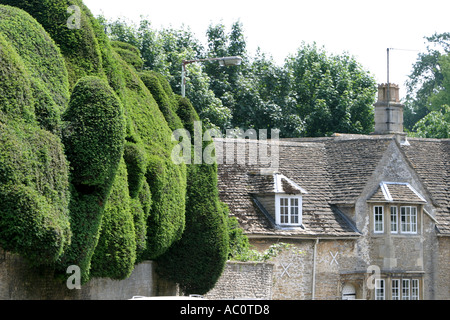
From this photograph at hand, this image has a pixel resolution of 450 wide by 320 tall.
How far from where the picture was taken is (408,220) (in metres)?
36.2

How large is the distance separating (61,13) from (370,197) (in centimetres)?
2159

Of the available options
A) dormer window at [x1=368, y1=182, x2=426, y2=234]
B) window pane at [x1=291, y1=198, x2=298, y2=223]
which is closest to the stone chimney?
dormer window at [x1=368, y1=182, x2=426, y2=234]

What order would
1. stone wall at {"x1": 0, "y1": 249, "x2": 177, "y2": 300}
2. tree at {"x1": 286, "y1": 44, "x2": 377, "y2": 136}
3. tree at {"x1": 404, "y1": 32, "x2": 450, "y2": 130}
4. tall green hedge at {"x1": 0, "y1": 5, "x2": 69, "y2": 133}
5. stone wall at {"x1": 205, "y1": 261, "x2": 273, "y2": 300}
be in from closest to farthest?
1. stone wall at {"x1": 0, "y1": 249, "x2": 177, "y2": 300}
2. tall green hedge at {"x1": 0, "y1": 5, "x2": 69, "y2": 133}
3. stone wall at {"x1": 205, "y1": 261, "x2": 273, "y2": 300}
4. tree at {"x1": 286, "y1": 44, "x2": 377, "y2": 136}
5. tree at {"x1": 404, "y1": 32, "x2": 450, "y2": 130}

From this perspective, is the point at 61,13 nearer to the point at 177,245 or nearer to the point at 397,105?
the point at 177,245

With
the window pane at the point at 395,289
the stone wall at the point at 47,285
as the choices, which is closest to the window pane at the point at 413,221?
the window pane at the point at 395,289

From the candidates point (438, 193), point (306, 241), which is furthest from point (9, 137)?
point (438, 193)

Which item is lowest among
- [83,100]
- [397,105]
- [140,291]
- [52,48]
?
[140,291]

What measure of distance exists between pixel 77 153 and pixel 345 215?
22.3m

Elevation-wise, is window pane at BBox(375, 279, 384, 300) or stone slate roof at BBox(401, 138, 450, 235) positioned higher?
stone slate roof at BBox(401, 138, 450, 235)

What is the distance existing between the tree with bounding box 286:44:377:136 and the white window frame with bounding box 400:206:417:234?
16753 mm

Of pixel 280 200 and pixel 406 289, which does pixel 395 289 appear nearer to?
pixel 406 289

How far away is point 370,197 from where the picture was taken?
35719 millimetres

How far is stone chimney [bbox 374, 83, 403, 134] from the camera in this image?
1689 inches

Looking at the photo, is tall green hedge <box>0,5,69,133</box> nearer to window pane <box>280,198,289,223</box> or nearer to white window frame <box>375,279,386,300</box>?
window pane <box>280,198,289,223</box>
